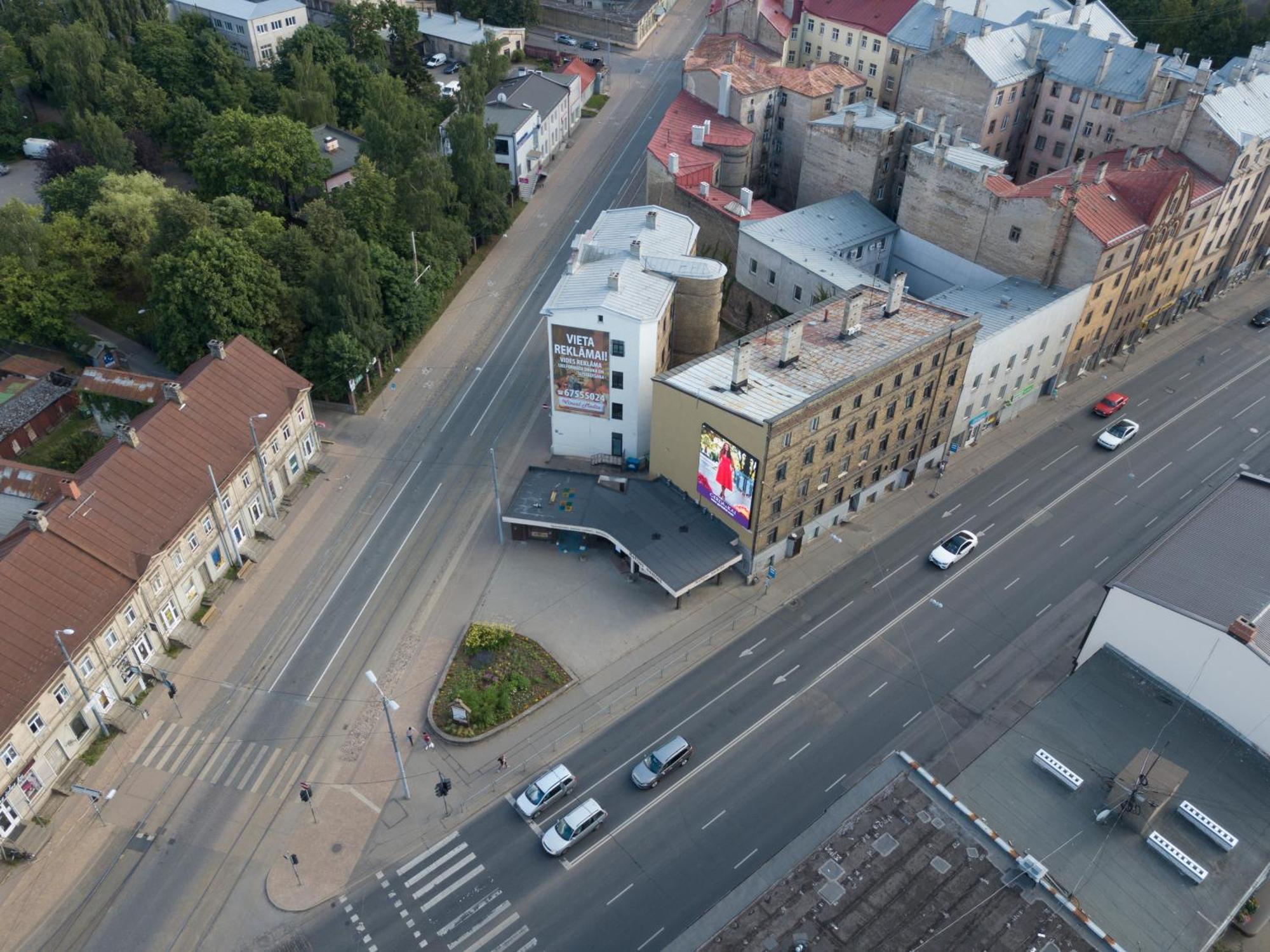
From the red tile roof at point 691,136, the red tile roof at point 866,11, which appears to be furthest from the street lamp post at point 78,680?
the red tile roof at point 866,11

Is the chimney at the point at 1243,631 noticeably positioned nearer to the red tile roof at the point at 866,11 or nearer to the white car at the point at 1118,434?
the white car at the point at 1118,434

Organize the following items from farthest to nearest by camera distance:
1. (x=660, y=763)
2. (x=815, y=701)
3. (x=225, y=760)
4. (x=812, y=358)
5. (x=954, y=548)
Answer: (x=954, y=548)
(x=812, y=358)
(x=815, y=701)
(x=225, y=760)
(x=660, y=763)

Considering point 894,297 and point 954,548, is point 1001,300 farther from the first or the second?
point 954,548

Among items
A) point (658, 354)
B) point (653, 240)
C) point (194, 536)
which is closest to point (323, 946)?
point (194, 536)

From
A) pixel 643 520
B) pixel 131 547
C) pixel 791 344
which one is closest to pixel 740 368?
pixel 791 344

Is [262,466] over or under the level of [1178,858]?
under

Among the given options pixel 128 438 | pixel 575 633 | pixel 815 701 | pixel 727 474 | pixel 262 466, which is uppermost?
pixel 128 438

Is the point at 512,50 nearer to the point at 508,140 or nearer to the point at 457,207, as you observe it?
the point at 508,140
